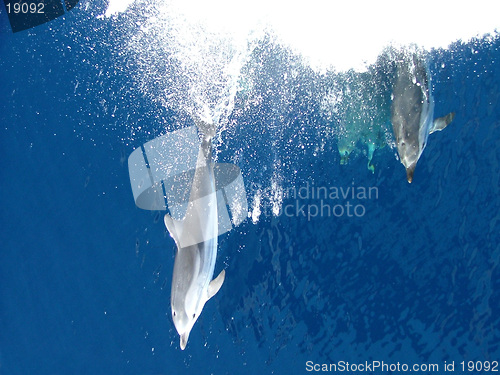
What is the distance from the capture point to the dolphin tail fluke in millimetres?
2494

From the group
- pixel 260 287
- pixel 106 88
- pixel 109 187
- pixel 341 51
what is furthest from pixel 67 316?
pixel 341 51

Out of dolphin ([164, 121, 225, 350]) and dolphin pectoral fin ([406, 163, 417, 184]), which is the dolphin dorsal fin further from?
dolphin pectoral fin ([406, 163, 417, 184])

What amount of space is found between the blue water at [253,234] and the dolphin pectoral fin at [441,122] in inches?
1.9

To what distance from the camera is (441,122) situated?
2.36m

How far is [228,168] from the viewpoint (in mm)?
2545

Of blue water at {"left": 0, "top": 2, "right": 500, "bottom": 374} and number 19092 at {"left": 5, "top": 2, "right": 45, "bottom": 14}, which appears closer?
blue water at {"left": 0, "top": 2, "right": 500, "bottom": 374}

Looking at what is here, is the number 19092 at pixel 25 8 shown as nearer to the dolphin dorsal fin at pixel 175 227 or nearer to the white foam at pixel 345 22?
the white foam at pixel 345 22

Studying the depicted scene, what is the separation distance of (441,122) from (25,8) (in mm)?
2342

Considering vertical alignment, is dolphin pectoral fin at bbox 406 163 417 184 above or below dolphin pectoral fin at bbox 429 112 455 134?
below

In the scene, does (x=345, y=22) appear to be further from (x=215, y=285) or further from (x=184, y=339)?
(x=184, y=339)

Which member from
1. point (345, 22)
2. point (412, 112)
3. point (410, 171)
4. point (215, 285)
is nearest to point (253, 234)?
point (215, 285)

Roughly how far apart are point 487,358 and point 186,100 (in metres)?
2.03

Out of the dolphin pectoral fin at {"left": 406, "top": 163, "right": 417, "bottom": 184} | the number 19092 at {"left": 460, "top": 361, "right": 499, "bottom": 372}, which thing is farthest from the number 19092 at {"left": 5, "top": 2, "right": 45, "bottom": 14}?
the number 19092 at {"left": 460, "top": 361, "right": 499, "bottom": 372}

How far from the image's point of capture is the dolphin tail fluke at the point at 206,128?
8.18 ft
